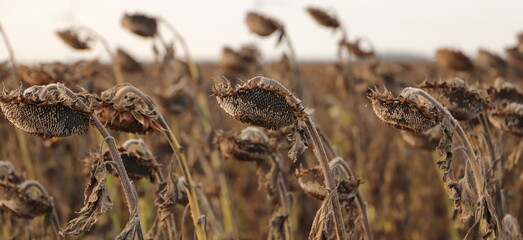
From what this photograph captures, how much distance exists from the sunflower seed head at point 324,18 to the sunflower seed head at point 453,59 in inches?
32.1

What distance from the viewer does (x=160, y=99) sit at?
3.60m

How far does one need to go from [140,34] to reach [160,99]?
0.41 m


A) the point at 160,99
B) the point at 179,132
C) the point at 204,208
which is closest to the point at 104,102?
the point at 204,208

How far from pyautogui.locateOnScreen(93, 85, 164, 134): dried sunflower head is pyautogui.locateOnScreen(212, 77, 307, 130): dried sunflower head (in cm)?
24

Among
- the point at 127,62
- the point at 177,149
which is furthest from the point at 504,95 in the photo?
the point at 127,62

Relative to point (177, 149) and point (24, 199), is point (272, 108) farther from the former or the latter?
point (24, 199)

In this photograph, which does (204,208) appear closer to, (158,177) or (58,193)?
(158,177)

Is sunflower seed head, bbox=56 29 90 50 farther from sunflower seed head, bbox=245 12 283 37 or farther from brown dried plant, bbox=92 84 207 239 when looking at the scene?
brown dried plant, bbox=92 84 207 239

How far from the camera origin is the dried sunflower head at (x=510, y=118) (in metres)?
2.03

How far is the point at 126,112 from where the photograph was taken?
1655mm

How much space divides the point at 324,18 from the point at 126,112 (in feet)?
8.26

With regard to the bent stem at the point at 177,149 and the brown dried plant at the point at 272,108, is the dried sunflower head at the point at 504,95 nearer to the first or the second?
the brown dried plant at the point at 272,108

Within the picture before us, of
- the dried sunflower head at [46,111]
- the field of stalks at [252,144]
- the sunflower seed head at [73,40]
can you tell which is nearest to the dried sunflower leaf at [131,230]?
the field of stalks at [252,144]

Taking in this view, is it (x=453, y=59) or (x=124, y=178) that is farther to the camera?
(x=453, y=59)
